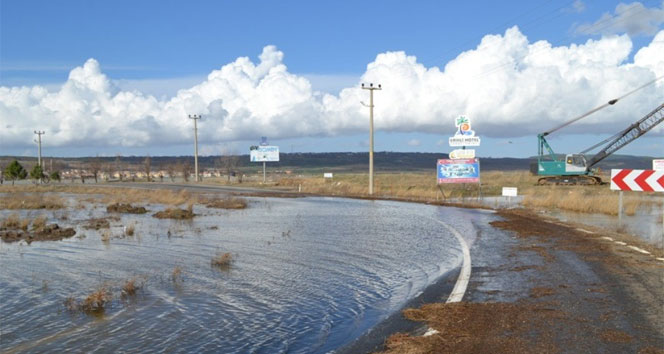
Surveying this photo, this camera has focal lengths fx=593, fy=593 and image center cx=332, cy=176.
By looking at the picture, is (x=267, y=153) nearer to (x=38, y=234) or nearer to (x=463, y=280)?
(x=38, y=234)

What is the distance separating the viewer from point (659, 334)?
260 inches

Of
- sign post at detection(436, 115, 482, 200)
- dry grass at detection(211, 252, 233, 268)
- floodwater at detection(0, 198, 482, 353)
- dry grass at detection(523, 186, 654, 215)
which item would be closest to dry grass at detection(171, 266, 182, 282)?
floodwater at detection(0, 198, 482, 353)

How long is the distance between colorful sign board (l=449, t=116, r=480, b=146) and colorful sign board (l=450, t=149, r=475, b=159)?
74 cm

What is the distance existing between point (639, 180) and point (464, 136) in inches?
756

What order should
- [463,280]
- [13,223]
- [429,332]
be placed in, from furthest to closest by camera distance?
[13,223]
[463,280]
[429,332]

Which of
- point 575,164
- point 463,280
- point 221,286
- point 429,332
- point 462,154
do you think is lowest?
point 221,286

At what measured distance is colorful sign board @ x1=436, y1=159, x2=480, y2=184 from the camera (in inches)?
1554

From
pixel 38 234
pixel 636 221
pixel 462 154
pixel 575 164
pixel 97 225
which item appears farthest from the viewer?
pixel 575 164

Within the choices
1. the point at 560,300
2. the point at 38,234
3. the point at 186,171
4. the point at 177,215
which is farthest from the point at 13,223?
the point at 186,171

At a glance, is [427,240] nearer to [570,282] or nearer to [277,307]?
[570,282]

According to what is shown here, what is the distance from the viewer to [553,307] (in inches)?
316

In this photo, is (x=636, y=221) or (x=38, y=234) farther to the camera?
(x=636, y=221)

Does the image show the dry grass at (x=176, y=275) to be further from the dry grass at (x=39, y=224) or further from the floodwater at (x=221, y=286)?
the dry grass at (x=39, y=224)

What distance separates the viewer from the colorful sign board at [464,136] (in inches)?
1527
